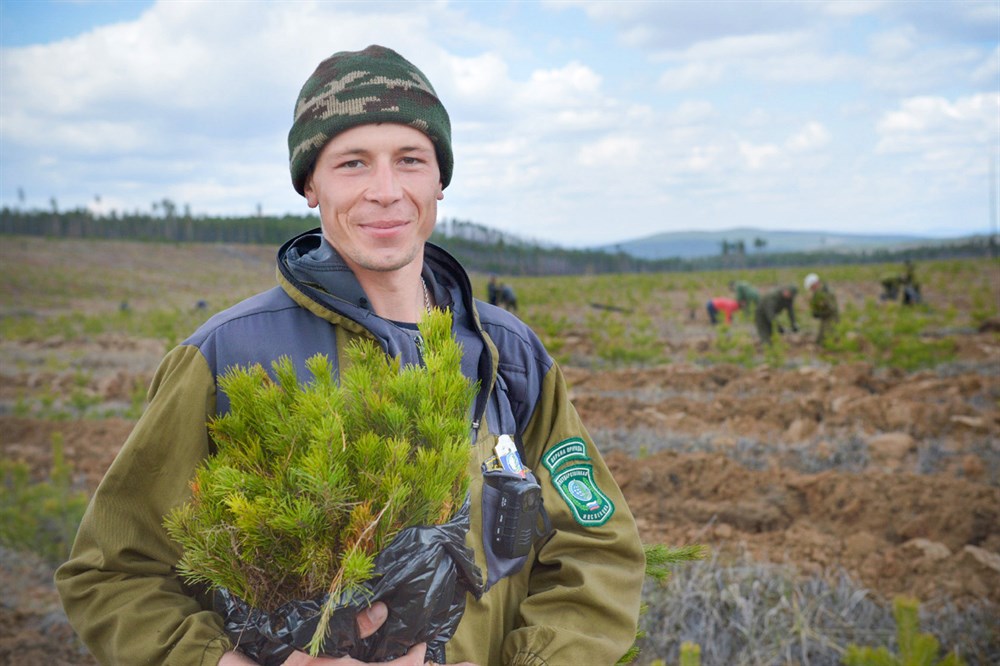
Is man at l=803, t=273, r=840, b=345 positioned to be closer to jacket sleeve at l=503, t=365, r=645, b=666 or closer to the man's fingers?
jacket sleeve at l=503, t=365, r=645, b=666

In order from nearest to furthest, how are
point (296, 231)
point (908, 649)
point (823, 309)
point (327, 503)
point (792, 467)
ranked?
point (327, 503) → point (908, 649) → point (792, 467) → point (823, 309) → point (296, 231)

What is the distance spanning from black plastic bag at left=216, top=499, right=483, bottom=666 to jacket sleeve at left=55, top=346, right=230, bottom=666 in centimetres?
14

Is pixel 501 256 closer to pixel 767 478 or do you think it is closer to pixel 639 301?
pixel 639 301

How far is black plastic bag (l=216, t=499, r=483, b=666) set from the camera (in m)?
1.24

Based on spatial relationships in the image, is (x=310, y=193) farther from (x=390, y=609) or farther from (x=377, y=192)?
(x=390, y=609)

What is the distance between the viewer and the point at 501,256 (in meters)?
76.0

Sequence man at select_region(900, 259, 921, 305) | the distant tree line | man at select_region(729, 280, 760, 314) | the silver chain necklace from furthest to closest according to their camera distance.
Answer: the distant tree line → man at select_region(729, 280, 760, 314) → man at select_region(900, 259, 921, 305) → the silver chain necklace

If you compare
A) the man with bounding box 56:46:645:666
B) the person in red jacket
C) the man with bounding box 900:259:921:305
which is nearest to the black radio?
the man with bounding box 56:46:645:666

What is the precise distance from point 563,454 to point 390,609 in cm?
65

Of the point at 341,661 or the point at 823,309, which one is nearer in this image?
the point at 341,661

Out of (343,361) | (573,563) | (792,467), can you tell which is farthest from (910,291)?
(343,361)

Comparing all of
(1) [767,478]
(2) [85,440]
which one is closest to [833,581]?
(1) [767,478]

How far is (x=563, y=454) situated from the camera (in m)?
1.81

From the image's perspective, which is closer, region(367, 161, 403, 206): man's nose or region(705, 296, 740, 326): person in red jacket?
region(367, 161, 403, 206): man's nose
